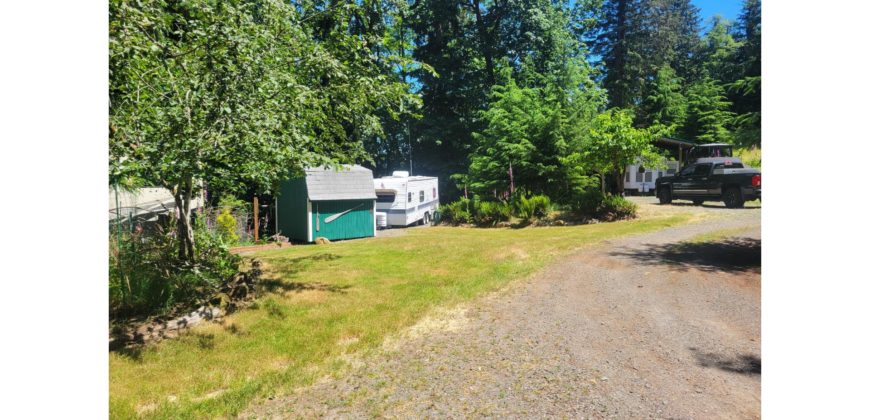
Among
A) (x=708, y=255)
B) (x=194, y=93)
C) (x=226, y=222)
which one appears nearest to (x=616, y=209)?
(x=708, y=255)

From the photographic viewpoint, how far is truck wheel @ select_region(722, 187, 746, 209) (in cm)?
994

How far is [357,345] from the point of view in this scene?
187 inches

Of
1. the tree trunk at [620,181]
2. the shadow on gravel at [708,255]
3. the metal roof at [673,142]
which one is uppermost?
the metal roof at [673,142]

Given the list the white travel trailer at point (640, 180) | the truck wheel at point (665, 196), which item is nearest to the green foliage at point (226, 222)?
the truck wheel at point (665, 196)

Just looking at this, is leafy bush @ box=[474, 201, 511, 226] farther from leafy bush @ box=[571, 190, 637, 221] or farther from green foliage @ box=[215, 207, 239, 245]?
green foliage @ box=[215, 207, 239, 245]

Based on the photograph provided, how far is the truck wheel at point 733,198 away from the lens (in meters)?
9.94

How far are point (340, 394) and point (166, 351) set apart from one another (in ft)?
7.62

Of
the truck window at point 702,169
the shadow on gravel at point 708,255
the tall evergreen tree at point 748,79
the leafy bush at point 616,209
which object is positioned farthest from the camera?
the leafy bush at point 616,209

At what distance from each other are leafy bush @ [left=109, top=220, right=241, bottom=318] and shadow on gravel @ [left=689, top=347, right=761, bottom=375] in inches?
225

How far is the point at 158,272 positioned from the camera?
5980 millimetres

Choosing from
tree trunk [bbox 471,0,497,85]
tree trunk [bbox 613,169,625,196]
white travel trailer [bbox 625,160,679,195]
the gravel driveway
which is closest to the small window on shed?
tree trunk [bbox 613,169,625,196]

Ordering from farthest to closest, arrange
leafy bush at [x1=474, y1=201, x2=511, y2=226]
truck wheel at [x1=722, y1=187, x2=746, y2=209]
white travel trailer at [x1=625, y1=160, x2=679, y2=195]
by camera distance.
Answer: white travel trailer at [x1=625, y1=160, x2=679, y2=195], leafy bush at [x1=474, y1=201, x2=511, y2=226], truck wheel at [x1=722, y1=187, x2=746, y2=209]

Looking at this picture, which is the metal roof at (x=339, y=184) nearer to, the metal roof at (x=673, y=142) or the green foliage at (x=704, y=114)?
the green foliage at (x=704, y=114)
